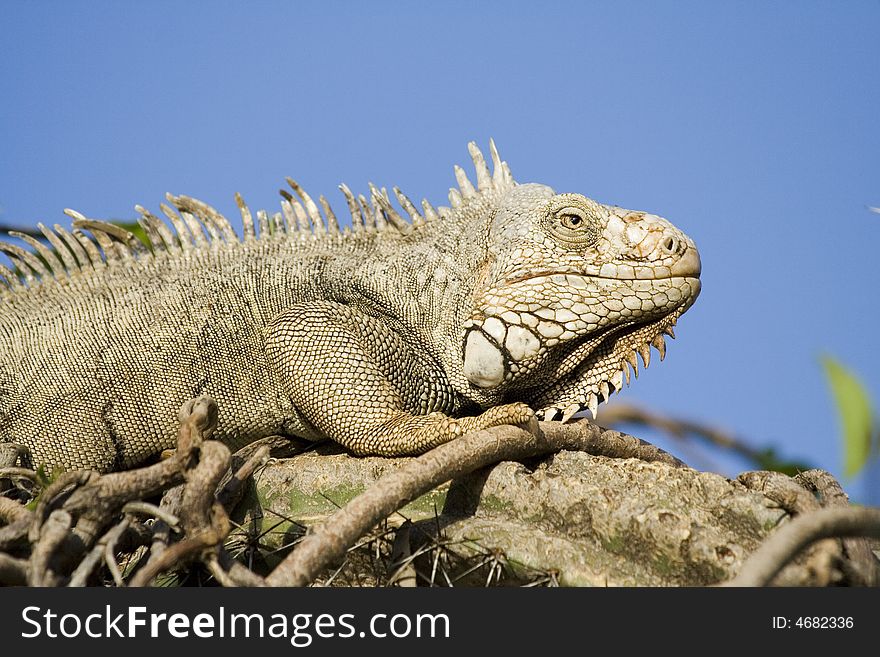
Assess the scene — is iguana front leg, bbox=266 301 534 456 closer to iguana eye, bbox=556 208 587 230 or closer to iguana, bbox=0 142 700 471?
iguana, bbox=0 142 700 471

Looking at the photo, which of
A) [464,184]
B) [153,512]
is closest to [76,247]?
[464,184]

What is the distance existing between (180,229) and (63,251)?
2.91 ft

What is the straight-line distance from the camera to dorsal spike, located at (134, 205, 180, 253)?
7.39 metres

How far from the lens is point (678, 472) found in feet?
17.6

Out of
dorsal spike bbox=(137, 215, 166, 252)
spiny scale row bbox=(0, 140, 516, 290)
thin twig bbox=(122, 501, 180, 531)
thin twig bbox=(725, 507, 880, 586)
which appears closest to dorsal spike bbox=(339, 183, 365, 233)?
spiny scale row bbox=(0, 140, 516, 290)

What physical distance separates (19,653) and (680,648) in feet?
8.86

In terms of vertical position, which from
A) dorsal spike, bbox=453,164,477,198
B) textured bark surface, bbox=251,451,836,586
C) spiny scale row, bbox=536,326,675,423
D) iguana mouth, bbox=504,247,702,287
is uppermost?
dorsal spike, bbox=453,164,477,198

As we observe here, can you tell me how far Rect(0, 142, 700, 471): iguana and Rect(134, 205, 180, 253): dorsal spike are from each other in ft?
0.03

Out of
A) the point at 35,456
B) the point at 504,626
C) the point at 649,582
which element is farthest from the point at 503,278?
the point at 35,456

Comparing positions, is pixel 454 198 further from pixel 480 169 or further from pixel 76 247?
pixel 76 247

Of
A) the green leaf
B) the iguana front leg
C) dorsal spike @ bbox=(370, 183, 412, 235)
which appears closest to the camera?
the green leaf

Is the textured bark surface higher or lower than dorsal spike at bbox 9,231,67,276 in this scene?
lower

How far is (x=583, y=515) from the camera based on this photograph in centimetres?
517

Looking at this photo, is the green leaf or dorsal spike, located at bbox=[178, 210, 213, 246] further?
dorsal spike, located at bbox=[178, 210, 213, 246]
